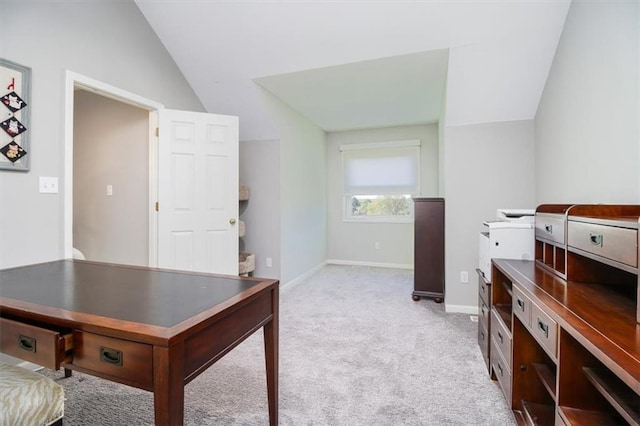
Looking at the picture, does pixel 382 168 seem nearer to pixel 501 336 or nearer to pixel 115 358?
pixel 501 336

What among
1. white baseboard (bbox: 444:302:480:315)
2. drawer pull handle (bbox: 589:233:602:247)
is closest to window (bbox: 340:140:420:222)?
white baseboard (bbox: 444:302:480:315)

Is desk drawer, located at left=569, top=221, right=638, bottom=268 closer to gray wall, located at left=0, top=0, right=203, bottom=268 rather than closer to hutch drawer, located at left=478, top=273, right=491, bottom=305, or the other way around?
hutch drawer, located at left=478, top=273, right=491, bottom=305

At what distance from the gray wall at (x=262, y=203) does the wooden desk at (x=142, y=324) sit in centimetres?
239

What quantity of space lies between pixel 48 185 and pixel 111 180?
1253 mm

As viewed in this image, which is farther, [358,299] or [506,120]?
[358,299]

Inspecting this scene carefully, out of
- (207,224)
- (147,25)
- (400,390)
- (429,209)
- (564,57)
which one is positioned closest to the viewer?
(400,390)

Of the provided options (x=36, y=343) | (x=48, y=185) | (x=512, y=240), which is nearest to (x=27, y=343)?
(x=36, y=343)

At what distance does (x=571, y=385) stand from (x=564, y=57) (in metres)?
2.32

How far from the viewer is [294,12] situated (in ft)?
8.04

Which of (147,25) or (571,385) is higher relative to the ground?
(147,25)

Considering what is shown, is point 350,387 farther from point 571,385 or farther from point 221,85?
point 221,85

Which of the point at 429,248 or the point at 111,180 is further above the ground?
the point at 111,180

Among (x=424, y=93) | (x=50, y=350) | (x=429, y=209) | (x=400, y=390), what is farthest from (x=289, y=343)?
(x=424, y=93)

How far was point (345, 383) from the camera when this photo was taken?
75.3 inches
